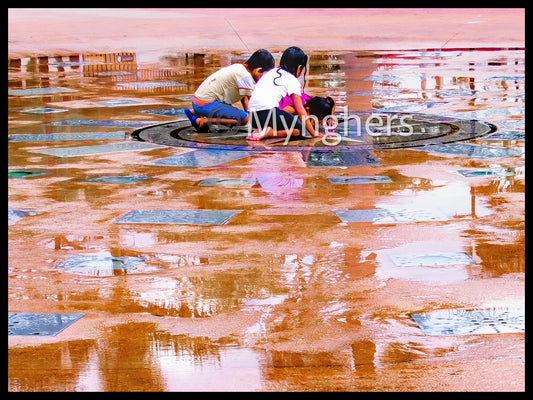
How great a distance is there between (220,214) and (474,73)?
12.9 metres

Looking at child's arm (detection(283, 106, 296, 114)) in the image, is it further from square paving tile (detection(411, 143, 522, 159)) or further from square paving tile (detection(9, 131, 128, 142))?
square paving tile (detection(9, 131, 128, 142))

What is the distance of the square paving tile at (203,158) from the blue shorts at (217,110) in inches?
43.3

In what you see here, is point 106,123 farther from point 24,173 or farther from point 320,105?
point 24,173

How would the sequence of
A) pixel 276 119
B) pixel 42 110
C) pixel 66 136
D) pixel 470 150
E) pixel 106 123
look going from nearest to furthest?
1. pixel 470 150
2. pixel 276 119
3. pixel 66 136
4. pixel 106 123
5. pixel 42 110

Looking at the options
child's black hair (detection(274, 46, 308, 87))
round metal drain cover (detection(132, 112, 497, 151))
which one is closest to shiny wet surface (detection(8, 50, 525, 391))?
round metal drain cover (detection(132, 112, 497, 151))

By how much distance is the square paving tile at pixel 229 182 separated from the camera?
28.5 feet

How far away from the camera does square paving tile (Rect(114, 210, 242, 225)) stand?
726 cm

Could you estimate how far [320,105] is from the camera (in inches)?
470

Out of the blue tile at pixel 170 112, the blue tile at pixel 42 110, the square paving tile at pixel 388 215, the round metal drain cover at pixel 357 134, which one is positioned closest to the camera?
the square paving tile at pixel 388 215

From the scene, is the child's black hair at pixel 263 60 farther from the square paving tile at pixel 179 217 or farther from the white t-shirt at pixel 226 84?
the square paving tile at pixel 179 217

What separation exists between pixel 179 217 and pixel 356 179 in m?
1.99

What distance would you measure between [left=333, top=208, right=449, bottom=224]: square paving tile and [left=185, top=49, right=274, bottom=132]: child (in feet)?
14.0

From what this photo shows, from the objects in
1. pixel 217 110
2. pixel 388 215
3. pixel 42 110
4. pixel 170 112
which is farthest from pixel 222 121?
pixel 388 215

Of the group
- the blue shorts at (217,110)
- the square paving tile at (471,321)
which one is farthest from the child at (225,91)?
the square paving tile at (471,321)
